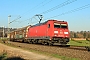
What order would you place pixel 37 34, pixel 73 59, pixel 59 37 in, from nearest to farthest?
pixel 73 59 → pixel 59 37 → pixel 37 34

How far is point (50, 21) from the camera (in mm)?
29516

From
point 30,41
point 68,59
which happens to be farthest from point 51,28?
point 68,59

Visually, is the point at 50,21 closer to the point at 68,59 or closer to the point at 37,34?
the point at 37,34

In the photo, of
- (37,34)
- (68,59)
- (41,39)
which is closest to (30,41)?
(37,34)

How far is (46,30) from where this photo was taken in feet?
100

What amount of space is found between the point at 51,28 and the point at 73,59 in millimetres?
15871

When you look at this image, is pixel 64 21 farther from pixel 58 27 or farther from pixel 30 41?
pixel 30 41

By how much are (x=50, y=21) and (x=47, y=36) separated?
2290mm

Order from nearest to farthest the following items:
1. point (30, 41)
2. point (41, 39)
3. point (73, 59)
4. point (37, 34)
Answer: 1. point (73, 59)
2. point (41, 39)
3. point (37, 34)
4. point (30, 41)

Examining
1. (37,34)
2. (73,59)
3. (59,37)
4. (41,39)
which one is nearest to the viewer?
(73,59)

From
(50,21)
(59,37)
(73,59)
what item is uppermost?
(50,21)

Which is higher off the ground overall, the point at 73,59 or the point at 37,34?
the point at 37,34

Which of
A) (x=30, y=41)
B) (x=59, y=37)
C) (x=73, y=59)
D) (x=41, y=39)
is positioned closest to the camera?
(x=73, y=59)

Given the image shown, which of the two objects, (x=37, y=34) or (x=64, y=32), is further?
(x=37, y=34)
